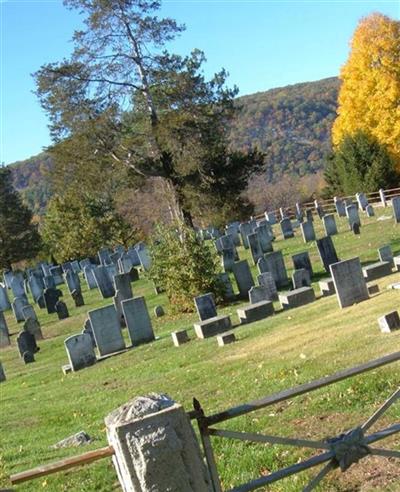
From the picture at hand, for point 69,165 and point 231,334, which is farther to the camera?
point 69,165

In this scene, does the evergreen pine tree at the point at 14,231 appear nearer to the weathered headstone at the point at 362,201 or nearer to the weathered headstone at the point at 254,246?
the weathered headstone at the point at 362,201

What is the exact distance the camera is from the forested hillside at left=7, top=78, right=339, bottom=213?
112 metres

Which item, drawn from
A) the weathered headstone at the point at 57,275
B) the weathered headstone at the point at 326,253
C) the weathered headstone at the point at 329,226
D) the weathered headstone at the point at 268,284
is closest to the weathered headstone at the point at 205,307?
the weathered headstone at the point at 268,284

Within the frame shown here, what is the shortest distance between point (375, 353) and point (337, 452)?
4.81 meters

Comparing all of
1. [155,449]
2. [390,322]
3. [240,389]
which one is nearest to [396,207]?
[390,322]

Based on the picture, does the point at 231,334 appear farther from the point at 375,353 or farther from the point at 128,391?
the point at 375,353

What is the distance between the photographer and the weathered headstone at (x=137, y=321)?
53.6 feet

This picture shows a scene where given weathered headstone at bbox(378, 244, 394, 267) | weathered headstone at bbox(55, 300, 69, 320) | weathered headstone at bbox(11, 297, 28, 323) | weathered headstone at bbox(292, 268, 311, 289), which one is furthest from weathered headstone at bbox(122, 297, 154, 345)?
weathered headstone at bbox(11, 297, 28, 323)

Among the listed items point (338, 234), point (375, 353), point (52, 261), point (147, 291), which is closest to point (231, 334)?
point (375, 353)

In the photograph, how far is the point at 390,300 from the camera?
39.8ft

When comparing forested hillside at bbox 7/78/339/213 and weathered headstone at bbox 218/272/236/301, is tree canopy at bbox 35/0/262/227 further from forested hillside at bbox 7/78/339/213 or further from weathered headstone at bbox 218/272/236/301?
forested hillside at bbox 7/78/339/213

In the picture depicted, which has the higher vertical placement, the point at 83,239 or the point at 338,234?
the point at 83,239

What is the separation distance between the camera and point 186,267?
19.7 m

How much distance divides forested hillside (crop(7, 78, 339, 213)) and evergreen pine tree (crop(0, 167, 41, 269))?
48.4 m
